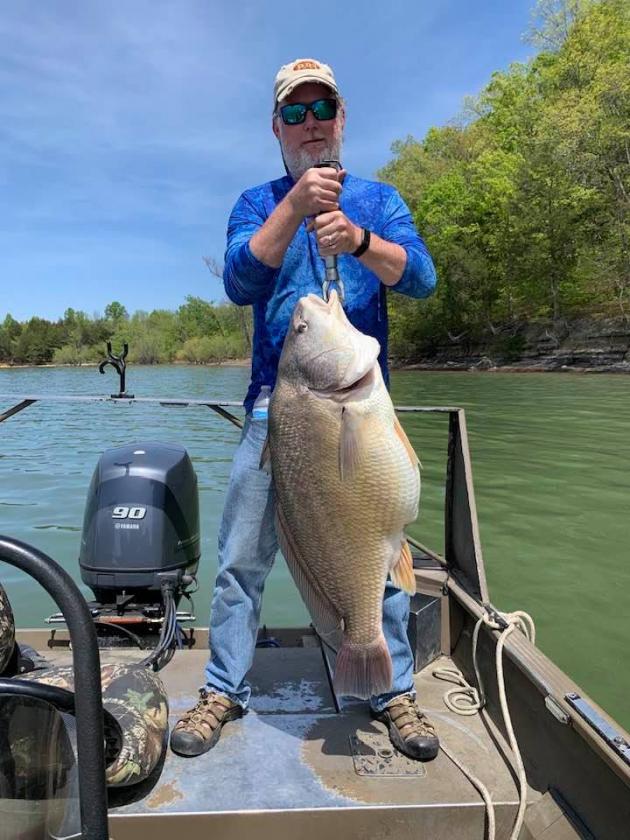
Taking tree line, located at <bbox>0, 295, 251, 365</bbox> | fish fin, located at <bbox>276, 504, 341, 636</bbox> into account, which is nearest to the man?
fish fin, located at <bbox>276, 504, 341, 636</bbox>

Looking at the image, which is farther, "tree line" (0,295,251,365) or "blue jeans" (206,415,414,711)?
"tree line" (0,295,251,365)

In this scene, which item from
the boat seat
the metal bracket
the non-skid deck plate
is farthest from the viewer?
the non-skid deck plate

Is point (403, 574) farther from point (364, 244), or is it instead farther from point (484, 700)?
point (364, 244)

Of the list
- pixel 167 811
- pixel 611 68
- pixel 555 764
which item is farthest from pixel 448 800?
pixel 611 68

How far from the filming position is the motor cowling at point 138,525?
3555mm

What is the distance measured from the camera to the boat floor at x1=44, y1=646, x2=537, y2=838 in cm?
214

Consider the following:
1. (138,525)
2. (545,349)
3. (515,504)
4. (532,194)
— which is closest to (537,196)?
(532,194)

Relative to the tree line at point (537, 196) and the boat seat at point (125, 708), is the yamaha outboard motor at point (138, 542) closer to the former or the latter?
the boat seat at point (125, 708)

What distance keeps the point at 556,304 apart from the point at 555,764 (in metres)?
38.5

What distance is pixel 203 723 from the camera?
2.47 m

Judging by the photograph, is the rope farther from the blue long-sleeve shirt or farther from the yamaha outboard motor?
the yamaha outboard motor

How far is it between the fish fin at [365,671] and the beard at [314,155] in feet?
5.64

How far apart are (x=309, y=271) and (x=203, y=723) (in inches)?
70.4

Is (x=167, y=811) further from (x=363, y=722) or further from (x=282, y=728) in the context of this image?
(x=363, y=722)
